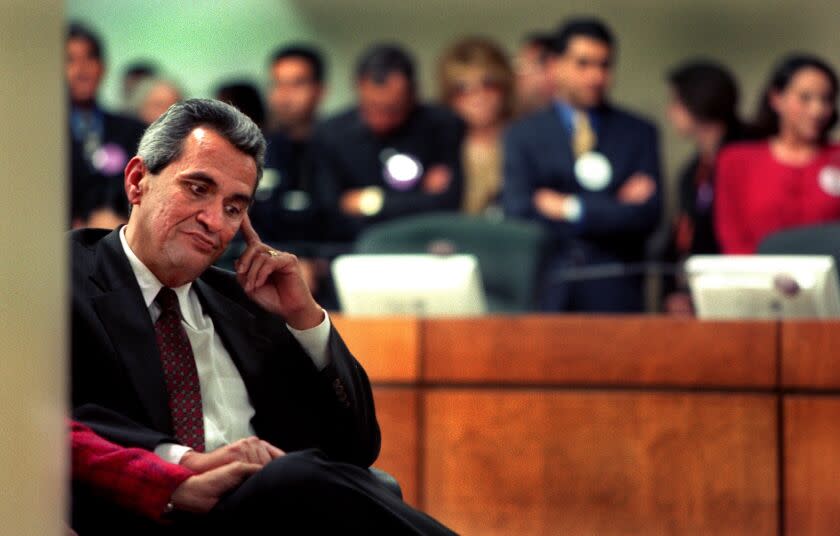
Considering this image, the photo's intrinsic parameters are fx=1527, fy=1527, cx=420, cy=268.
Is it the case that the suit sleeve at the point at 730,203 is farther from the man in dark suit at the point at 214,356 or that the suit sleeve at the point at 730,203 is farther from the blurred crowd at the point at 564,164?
the man in dark suit at the point at 214,356

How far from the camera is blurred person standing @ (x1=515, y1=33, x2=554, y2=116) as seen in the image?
646 centimetres

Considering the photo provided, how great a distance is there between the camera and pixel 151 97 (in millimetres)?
6359

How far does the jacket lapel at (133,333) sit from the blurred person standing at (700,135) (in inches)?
140

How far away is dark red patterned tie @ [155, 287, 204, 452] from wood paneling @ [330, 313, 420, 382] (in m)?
2.06

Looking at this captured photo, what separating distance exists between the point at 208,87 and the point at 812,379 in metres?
5.29

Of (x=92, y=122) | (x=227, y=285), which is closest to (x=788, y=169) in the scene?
(x=92, y=122)

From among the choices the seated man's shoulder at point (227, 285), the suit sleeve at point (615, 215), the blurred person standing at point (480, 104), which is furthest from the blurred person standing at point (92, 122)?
the seated man's shoulder at point (227, 285)

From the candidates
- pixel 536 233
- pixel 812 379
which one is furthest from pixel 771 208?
pixel 812 379

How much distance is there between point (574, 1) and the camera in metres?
8.17

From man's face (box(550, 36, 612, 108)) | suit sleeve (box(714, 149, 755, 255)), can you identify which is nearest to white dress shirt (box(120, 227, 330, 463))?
suit sleeve (box(714, 149, 755, 255))

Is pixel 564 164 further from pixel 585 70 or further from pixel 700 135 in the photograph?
pixel 700 135

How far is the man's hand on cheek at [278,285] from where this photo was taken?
220 centimetres

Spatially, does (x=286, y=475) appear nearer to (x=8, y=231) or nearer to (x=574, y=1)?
(x=8, y=231)

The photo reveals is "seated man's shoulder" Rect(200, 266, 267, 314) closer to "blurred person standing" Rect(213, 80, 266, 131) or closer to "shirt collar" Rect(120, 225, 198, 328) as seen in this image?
"shirt collar" Rect(120, 225, 198, 328)
